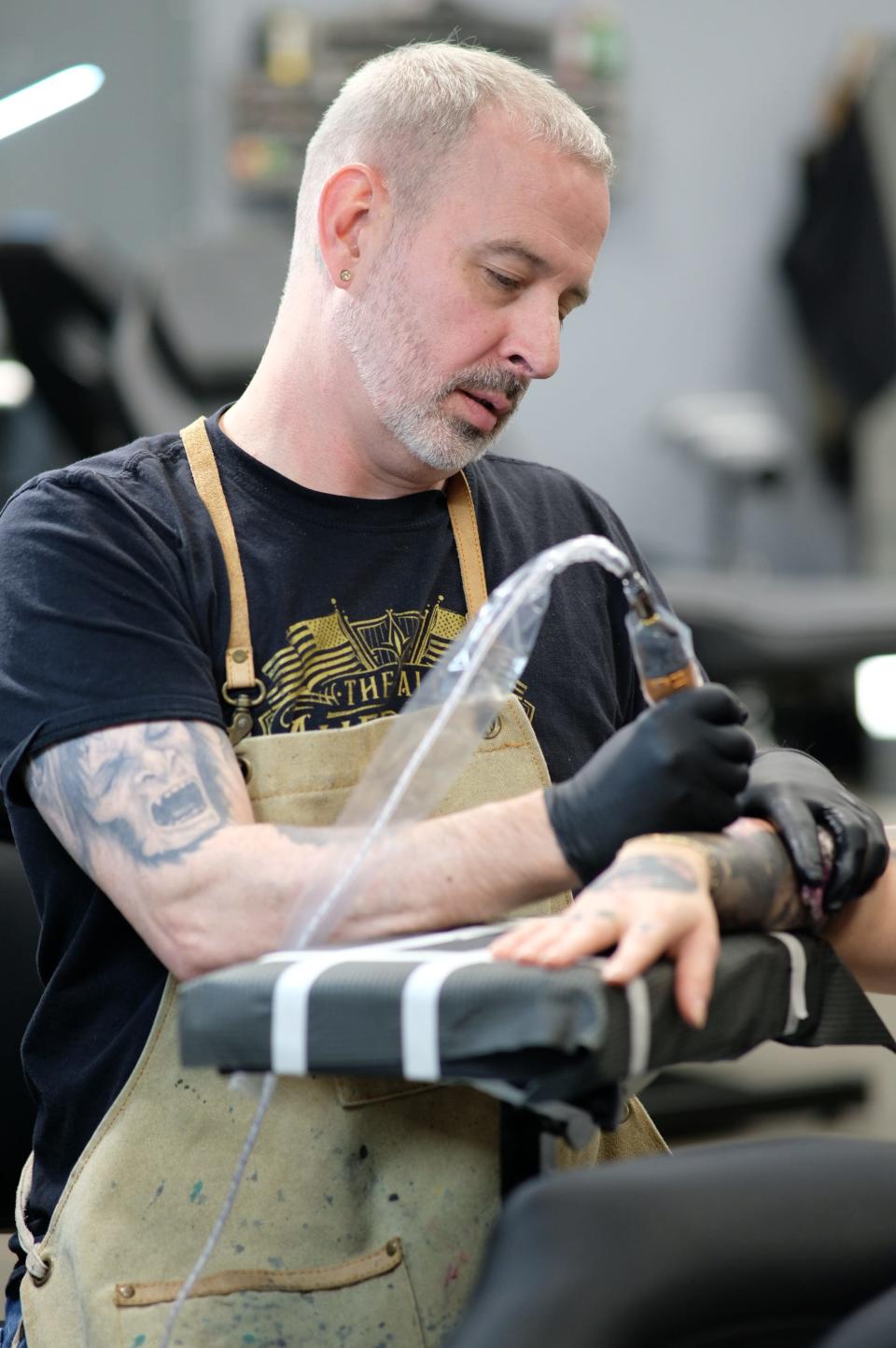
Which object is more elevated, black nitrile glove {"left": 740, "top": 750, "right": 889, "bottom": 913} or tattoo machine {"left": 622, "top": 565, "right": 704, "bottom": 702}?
tattoo machine {"left": 622, "top": 565, "right": 704, "bottom": 702}

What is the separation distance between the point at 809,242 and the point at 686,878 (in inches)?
160

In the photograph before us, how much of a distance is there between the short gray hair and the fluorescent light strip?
124 inches

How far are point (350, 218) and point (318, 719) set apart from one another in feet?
1.41

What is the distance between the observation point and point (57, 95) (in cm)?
424

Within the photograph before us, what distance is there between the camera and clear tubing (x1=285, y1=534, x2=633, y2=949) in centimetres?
95

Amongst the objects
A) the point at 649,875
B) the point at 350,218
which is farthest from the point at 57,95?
the point at 649,875

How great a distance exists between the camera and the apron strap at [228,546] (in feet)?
3.89

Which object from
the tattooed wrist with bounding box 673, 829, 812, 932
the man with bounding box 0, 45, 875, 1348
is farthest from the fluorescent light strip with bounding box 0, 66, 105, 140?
the tattooed wrist with bounding box 673, 829, 812, 932

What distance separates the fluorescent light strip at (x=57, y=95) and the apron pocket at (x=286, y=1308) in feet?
12.3

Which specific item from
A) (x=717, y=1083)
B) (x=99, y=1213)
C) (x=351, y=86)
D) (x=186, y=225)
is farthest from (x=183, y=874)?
(x=186, y=225)

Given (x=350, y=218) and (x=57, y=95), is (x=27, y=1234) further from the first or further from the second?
(x=57, y=95)

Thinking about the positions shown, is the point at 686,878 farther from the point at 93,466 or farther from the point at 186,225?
the point at 186,225

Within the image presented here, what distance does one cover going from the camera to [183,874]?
1047 mm

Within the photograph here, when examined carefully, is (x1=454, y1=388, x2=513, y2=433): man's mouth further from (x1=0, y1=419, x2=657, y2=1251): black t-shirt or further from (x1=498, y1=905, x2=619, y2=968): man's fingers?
(x1=498, y1=905, x2=619, y2=968): man's fingers
